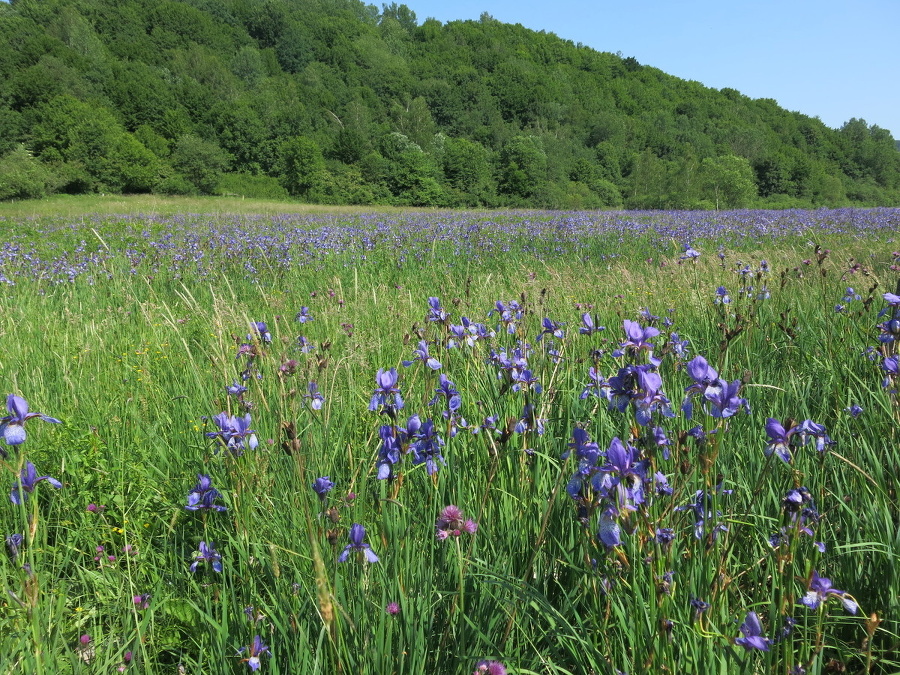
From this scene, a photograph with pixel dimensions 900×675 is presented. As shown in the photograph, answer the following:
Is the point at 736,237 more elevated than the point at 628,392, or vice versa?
the point at 736,237

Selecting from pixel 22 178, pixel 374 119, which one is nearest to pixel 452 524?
pixel 22 178

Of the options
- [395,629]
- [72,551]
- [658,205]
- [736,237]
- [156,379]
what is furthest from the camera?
[658,205]

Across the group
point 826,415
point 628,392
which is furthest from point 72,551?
point 826,415

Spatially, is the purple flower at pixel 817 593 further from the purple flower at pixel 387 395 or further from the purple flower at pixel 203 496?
the purple flower at pixel 203 496

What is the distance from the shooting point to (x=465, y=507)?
170 centimetres

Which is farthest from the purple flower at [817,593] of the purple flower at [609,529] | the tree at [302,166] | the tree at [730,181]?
the tree at [302,166]

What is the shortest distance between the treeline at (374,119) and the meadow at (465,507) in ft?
99.7

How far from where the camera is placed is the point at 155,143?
4684cm

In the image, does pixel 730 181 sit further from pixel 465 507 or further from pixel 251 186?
pixel 465 507

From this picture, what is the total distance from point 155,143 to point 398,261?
48.8 m

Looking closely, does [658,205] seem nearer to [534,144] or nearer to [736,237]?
[534,144]

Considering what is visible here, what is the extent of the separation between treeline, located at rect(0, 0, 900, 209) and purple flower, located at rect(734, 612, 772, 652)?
31.6 m

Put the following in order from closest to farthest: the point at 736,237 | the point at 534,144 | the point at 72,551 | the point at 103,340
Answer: the point at 72,551, the point at 103,340, the point at 736,237, the point at 534,144

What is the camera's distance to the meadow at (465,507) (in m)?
1.16
